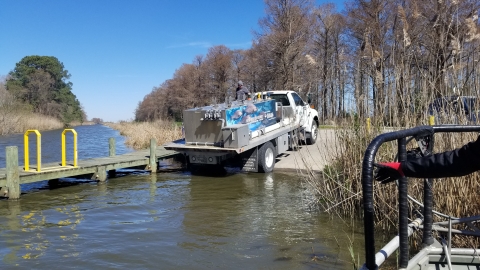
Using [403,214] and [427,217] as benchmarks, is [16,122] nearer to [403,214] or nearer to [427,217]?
[427,217]

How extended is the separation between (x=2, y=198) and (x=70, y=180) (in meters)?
2.88

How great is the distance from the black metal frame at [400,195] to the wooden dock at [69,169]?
8800 millimetres

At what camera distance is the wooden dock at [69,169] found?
30.6 feet

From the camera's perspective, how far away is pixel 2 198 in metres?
9.61

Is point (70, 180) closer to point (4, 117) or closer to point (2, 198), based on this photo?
point (2, 198)

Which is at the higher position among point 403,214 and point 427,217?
point 403,214

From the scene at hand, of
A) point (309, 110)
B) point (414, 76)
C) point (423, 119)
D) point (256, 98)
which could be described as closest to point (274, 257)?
point (423, 119)

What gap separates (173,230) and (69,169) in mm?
4972

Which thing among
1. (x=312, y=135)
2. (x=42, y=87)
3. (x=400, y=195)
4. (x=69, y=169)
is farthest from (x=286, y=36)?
(x=42, y=87)

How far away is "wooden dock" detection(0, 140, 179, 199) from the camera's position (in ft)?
30.6

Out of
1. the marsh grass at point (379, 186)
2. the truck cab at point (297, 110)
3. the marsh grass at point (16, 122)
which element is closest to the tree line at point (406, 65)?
the marsh grass at point (379, 186)

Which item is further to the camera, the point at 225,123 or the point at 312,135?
the point at 312,135

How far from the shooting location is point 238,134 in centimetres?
1117

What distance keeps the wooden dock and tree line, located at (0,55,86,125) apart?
2459 inches
